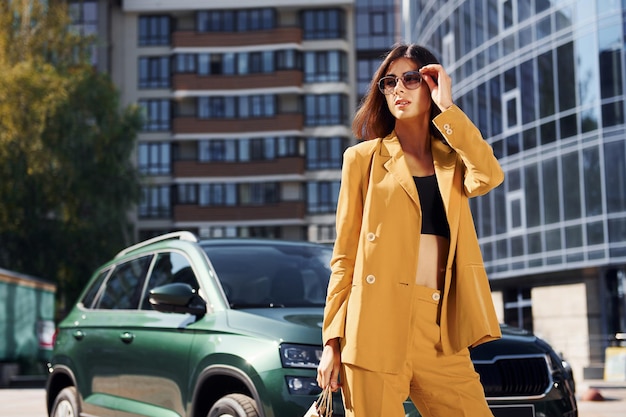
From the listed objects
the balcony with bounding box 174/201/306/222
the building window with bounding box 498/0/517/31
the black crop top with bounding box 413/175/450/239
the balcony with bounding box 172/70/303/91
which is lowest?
the black crop top with bounding box 413/175/450/239

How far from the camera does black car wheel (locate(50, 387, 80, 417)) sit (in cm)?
804

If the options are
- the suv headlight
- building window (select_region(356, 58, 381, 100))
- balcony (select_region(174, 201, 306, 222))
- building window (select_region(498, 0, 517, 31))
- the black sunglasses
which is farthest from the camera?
building window (select_region(356, 58, 381, 100))

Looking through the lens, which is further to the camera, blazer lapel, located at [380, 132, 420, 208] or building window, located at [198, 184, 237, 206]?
building window, located at [198, 184, 237, 206]

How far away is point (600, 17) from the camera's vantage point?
29953 millimetres

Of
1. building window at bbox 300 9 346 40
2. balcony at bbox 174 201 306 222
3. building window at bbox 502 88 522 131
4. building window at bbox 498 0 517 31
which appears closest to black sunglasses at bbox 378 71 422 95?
building window at bbox 502 88 522 131

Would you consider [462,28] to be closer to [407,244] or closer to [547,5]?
[547,5]

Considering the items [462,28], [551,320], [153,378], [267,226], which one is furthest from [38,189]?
[153,378]

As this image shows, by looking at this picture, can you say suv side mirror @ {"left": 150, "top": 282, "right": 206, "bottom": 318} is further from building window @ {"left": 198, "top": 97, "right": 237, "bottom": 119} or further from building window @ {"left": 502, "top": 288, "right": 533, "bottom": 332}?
building window @ {"left": 198, "top": 97, "right": 237, "bottom": 119}

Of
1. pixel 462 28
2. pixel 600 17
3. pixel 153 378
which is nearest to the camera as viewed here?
pixel 153 378

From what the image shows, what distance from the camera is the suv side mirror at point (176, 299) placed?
21.0 feet

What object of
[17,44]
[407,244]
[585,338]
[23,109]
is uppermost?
[17,44]

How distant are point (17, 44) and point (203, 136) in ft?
79.2

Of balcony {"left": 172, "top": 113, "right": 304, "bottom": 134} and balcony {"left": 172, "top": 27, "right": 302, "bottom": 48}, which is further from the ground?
balcony {"left": 172, "top": 27, "right": 302, "bottom": 48}

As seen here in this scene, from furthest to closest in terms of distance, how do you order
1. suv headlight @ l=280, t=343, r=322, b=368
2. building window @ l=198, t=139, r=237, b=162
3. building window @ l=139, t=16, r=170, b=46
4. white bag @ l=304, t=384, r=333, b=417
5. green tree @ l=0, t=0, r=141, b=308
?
1. building window @ l=139, t=16, r=170, b=46
2. building window @ l=198, t=139, r=237, b=162
3. green tree @ l=0, t=0, r=141, b=308
4. suv headlight @ l=280, t=343, r=322, b=368
5. white bag @ l=304, t=384, r=333, b=417
